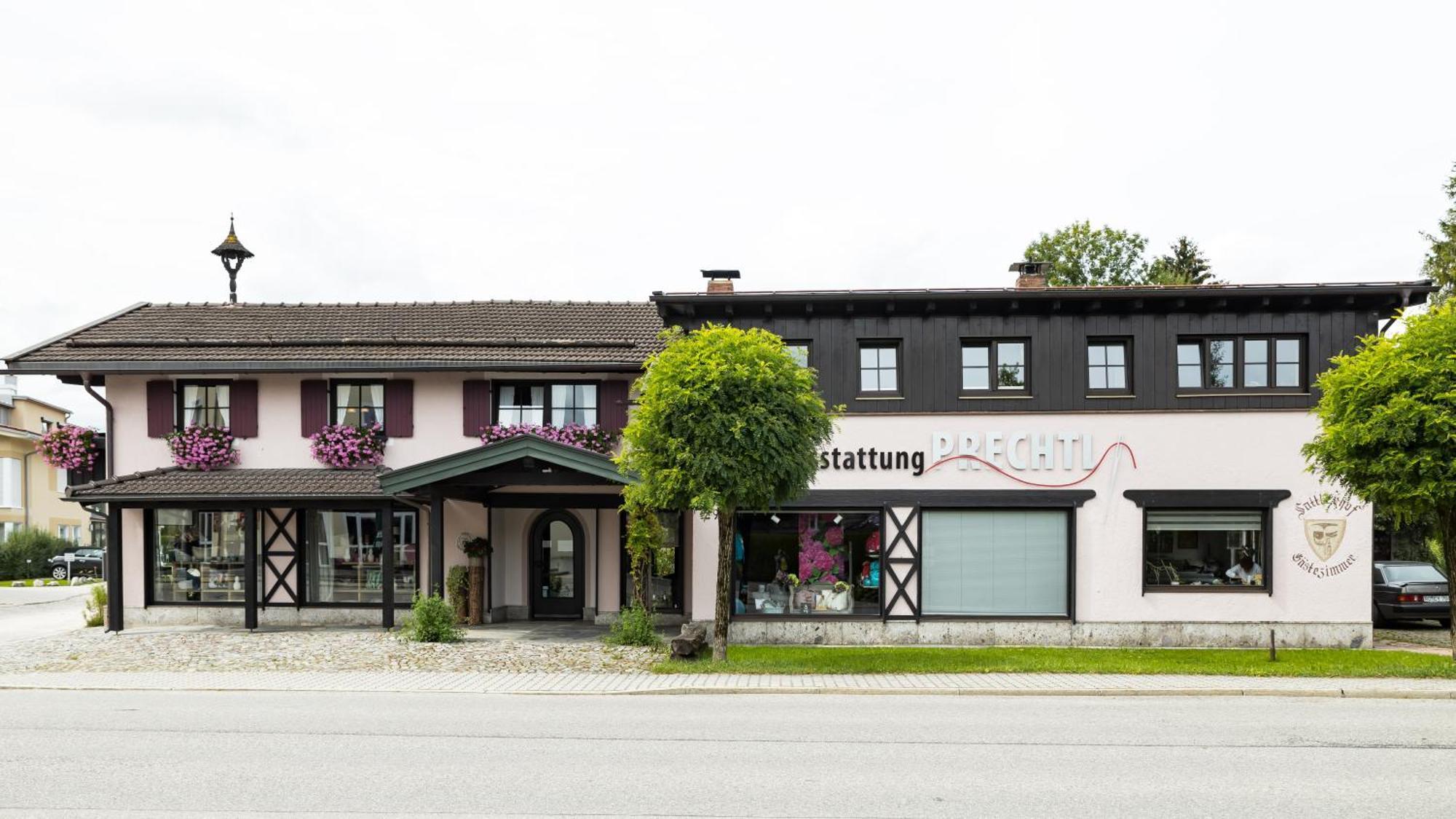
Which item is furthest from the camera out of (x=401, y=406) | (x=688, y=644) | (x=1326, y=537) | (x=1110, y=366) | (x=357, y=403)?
(x=357, y=403)

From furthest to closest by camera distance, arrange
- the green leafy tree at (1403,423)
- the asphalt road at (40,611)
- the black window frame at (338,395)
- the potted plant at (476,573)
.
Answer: the asphalt road at (40,611) < the black window frame at (338,395) < the potted plant at (476,573) < the green leafy tree at (1403,423)

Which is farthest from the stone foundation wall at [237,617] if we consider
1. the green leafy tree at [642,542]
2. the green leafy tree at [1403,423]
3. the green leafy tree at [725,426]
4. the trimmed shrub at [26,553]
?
the trimmed shrub at [26,553]

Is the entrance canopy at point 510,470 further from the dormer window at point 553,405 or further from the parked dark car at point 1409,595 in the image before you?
the parked dark car at point 1409,595

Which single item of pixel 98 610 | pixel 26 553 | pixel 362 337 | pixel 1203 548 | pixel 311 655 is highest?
pixel 362 337

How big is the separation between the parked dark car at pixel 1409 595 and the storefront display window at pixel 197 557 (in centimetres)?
2194

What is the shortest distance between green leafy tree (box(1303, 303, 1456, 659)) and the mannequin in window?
3499 mm

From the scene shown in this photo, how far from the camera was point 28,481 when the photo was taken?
47.7 m

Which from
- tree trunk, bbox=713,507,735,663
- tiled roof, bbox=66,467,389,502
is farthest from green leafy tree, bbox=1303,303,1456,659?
tiled roof, bbox=66,467,389,502

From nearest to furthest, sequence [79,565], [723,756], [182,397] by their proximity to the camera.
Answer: [723,756]
[182,397]
[79,565]

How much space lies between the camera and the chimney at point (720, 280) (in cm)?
Answer: 2038

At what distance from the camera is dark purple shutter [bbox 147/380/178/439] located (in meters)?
21.7

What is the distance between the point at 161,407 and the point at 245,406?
1.70 metres

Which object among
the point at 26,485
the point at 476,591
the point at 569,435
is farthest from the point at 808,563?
the point at 26,485

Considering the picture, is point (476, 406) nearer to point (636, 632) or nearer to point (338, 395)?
point (338, 395)
